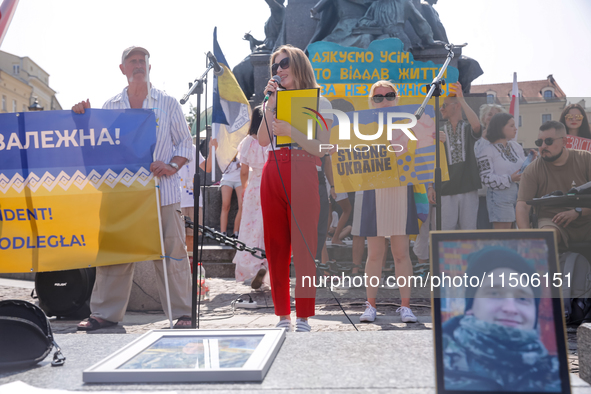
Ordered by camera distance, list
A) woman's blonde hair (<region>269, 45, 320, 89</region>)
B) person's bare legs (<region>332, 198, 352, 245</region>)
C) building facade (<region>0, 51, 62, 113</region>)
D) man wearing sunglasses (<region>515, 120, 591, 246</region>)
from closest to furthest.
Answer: woman's blonde hair (<region>269, 45, 320, 89</region>) < man wearing sunglasses (<region>515, 120, 591, 246</region>) < person's bare legs (<region>332, 198, 352, 245</region>) < building facade (<region>0, 51, 62, 113</region>)

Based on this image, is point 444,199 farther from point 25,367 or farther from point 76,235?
point 25,367

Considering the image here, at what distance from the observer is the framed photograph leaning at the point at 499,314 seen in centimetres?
115

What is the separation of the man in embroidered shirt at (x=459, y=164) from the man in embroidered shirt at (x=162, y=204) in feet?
7.26

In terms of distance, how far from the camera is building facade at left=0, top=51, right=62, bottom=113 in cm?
2827

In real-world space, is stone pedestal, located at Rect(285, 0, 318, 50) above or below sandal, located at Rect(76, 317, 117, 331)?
above

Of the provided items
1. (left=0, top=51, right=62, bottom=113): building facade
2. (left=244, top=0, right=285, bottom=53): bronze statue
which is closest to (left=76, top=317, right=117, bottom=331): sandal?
(left=244, top=0, right=285, bottom=53): bronze statue

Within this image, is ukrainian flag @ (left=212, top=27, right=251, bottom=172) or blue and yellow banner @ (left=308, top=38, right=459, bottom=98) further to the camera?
ukrainian flag @ (left=212, top=27, right=251, bottom=172)

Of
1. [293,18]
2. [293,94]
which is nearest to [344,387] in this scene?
[293,94]

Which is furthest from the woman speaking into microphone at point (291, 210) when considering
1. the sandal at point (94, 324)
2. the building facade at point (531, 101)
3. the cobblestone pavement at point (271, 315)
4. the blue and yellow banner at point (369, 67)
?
the blue and yellow banner at point (369, 67)

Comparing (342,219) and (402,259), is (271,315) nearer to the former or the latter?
(342,219)

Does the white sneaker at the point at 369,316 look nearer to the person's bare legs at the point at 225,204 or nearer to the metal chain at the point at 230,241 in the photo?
the metal chain at the point at 230,241

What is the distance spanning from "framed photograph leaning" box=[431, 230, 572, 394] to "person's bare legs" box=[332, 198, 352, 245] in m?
3.04

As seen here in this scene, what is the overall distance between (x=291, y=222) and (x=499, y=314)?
214 cm

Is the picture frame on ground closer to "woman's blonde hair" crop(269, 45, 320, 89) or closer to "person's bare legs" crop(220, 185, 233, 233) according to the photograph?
"woman's blonde hair" crop(269, 45, 320, 89)
